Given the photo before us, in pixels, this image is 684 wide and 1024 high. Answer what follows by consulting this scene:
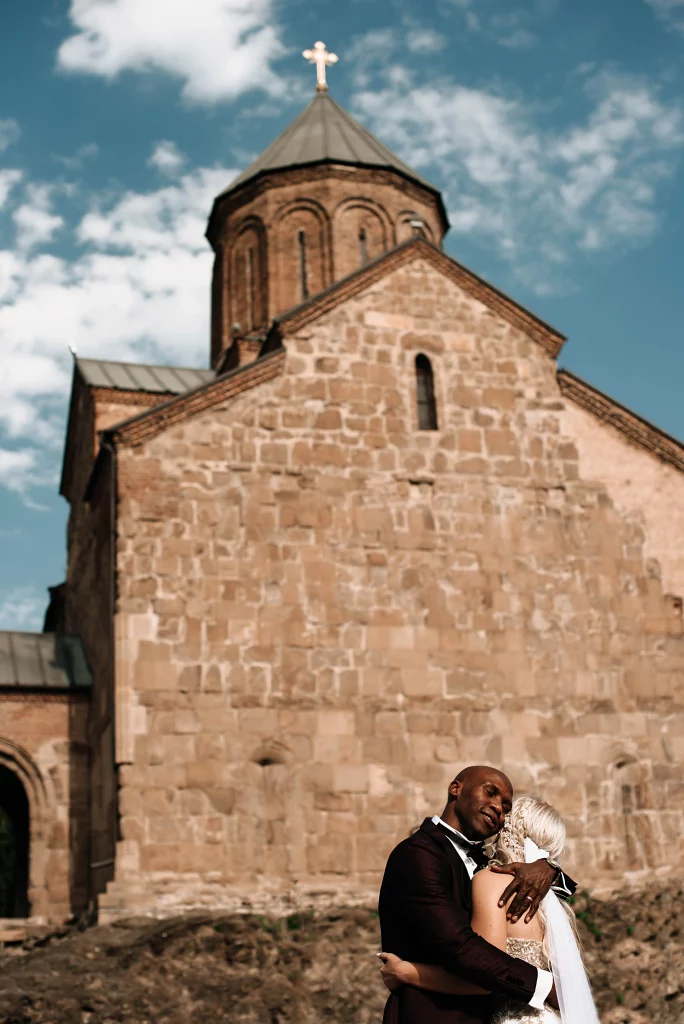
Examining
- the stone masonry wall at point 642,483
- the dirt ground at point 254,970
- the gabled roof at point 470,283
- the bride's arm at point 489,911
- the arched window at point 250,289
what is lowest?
the dirt ground at point 254,970

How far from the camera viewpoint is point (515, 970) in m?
4.26

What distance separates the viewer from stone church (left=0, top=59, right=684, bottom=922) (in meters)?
12.5

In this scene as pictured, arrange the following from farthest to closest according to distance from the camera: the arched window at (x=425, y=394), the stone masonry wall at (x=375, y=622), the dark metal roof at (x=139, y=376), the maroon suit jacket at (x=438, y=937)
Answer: the dark metal roof at (x=139, y=376) → the arched window at (x=425, y=394) → the stone masonry wall at (x=375, y=622) → the maroon suit jacket at (x=438, y=937)

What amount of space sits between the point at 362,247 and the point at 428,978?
55.9 ft

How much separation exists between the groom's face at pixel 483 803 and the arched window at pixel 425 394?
997cm

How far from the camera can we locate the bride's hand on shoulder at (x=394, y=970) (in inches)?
174

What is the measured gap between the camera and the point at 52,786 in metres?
13.8

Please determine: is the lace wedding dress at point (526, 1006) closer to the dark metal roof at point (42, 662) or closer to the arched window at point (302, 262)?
the dark metal roof at point (42, 662)

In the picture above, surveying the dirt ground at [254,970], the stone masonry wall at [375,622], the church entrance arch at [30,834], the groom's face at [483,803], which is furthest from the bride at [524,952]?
the church entrance arch at [30,834]

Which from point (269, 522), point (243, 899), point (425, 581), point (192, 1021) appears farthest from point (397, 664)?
point (192, 1021)

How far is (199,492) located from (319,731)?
2844 mm

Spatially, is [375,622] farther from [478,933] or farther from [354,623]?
[478,933]

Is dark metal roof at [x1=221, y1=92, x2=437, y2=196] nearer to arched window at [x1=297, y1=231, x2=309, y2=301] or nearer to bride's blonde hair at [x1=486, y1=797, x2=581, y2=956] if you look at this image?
arched window at [x1=297, y1=231, x2=309, y2=301]

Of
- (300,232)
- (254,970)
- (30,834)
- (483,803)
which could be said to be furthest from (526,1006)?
(300,232)
